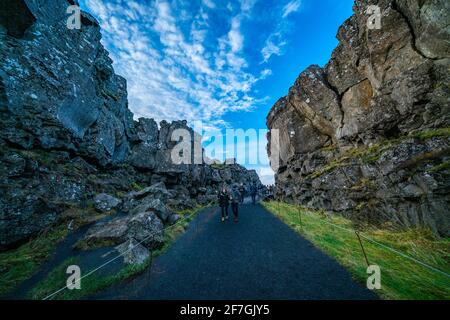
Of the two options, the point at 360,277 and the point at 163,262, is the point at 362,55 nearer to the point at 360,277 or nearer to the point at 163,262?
the point at 360,277

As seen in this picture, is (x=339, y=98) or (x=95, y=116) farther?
(x=339, y=98)

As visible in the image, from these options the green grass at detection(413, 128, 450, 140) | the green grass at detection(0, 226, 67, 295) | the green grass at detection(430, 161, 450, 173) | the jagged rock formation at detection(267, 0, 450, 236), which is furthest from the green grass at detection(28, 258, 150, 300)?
the green grass at detection(413, 128, 450, 140)

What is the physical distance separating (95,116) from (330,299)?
2075cm

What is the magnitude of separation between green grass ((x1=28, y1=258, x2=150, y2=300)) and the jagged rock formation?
36.4 feet

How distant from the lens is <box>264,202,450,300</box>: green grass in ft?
11.5

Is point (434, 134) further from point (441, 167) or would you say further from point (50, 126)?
point (50, 126)

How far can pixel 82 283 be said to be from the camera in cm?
459

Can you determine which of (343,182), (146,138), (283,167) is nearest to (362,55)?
(343,182)

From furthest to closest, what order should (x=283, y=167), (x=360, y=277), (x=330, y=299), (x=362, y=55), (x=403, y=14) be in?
(x=283, y=167) < (x=362, y=55) < (x=403, y=14) < (x=360, y=277) < (x=330, y=299)

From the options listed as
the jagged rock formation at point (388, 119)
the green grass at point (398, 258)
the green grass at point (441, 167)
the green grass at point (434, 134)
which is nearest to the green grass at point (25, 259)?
the green grass at point (398, 258)

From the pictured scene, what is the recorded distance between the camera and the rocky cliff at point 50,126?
26.7 ft

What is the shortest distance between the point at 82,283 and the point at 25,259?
162 inches

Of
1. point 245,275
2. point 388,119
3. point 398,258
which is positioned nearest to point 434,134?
point 388,119
